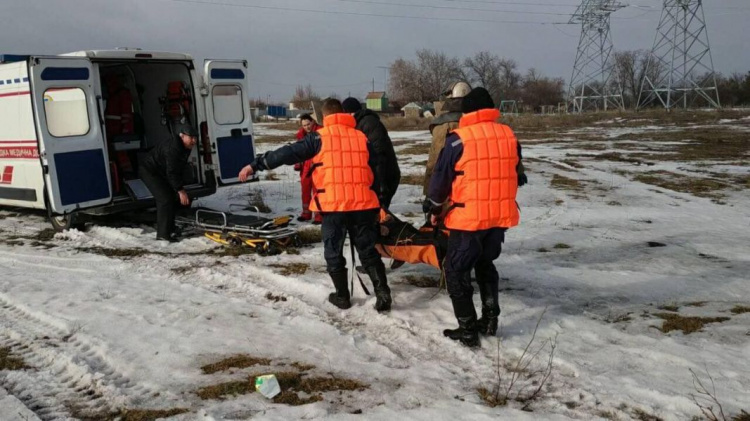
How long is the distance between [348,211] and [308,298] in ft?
3.70

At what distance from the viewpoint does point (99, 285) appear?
19.1 ft

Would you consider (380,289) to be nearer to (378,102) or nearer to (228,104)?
(228,104)

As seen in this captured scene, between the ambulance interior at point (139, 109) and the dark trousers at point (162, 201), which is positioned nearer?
the dark trousers at point (162, 201)

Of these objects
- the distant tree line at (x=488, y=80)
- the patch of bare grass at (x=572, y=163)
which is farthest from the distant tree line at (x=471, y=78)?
the patch of bare grass at (x=572, y=163)

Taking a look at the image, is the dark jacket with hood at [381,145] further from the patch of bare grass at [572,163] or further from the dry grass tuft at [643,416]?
the patch of bare grass at [572,163]

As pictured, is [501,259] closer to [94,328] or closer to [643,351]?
[643,351]

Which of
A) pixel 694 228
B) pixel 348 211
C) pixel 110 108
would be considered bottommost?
pixel 694 228

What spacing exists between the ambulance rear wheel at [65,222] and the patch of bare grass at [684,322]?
7.61 metres

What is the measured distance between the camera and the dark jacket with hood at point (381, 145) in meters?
6.48

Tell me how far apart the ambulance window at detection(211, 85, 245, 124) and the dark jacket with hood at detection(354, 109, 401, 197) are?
3.23m

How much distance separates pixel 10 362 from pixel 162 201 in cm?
401

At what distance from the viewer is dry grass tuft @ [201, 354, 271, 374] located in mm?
3932

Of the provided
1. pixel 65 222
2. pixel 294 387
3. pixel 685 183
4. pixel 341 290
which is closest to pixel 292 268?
pixel 341 290

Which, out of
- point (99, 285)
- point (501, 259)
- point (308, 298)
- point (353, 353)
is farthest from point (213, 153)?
point (353, 353)
